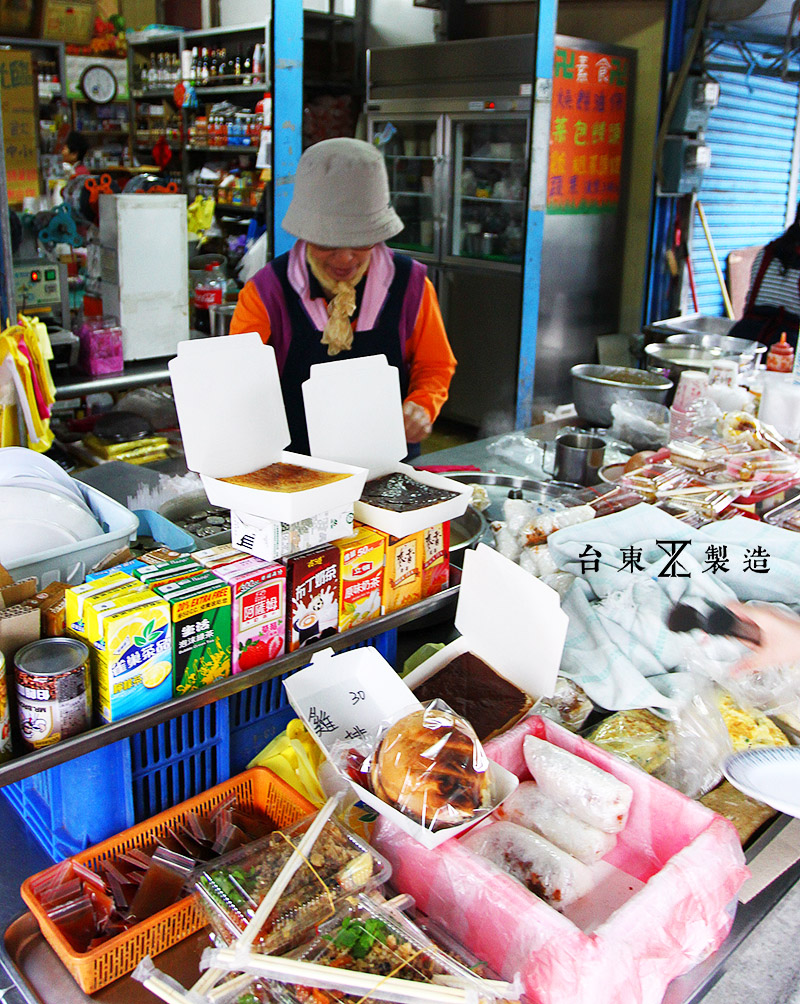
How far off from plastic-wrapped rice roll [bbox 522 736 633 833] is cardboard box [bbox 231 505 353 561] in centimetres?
47

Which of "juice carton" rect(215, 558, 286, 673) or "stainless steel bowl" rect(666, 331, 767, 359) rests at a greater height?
"stainless steel bowl" rect(666, 331, 767, 359)

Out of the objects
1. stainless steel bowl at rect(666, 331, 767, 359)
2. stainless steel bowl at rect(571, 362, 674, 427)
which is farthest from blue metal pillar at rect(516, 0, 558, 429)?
stainless steel bowl at rect(571, 362, 674, 427)

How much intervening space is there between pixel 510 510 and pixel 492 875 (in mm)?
1106

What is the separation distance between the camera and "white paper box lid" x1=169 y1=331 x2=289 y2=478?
4.65 feet

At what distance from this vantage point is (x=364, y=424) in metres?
1.67

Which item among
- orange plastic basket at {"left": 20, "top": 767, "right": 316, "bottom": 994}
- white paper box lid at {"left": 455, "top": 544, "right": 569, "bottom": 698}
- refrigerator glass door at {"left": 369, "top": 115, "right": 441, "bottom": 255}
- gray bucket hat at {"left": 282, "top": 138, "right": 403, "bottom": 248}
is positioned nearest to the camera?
orange plastic basket at {"left": 20, "top": 767, "right": 316, "bottom": 994}

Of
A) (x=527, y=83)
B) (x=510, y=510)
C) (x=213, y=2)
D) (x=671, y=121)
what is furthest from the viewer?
(x=213, y=2)

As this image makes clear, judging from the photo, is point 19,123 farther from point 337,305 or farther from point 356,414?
point 356,414

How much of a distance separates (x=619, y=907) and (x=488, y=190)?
578cm

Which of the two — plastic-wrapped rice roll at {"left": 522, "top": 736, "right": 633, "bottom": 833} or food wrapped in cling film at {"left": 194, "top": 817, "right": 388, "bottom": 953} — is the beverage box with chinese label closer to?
plastic-wrapped rice roll at {"left": 522, "top": 736, "right": 633, "bottom": 833}

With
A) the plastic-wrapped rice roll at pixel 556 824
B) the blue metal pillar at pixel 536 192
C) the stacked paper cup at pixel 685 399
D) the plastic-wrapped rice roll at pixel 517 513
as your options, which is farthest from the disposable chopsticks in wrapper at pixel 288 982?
the blue metal pillar at pixel 536 192

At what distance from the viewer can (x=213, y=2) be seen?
7555 mm

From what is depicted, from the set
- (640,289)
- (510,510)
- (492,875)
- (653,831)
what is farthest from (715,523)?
(640,289)

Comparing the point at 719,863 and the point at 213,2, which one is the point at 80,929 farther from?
the point at 213,2
